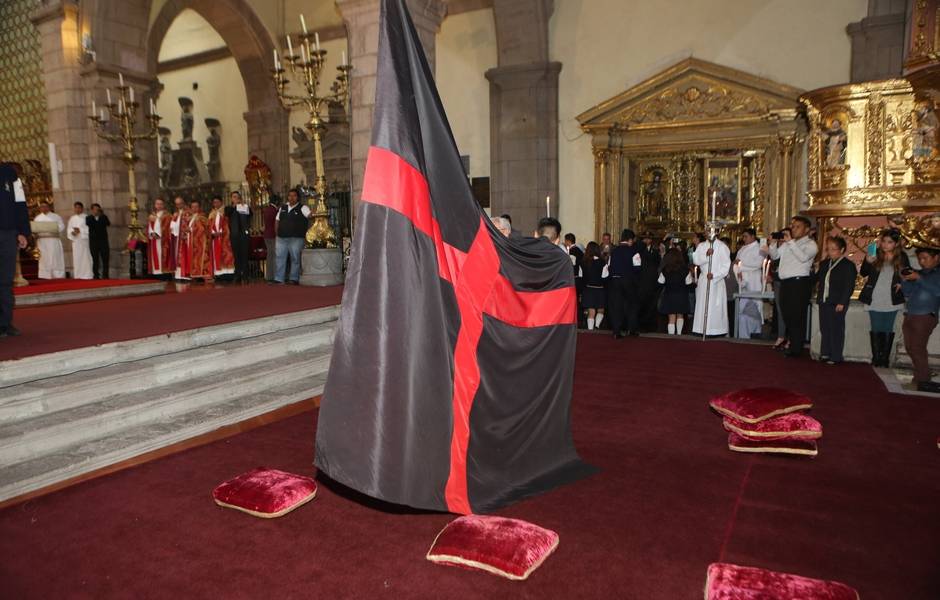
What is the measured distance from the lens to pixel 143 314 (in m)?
7.08

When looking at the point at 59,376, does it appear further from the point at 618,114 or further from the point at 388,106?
the point at 618,114

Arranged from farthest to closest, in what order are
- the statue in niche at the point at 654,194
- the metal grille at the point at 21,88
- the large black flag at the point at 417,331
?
the metal grille at the point at 21,88
the statue in niche at the point at 654,194
the large black flag at the point at 417,331

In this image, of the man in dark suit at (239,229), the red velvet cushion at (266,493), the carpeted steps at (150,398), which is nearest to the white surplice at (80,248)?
the man in dark suit at (239,229)

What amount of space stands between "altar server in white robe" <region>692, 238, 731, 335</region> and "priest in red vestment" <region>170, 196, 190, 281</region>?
8.83 metres

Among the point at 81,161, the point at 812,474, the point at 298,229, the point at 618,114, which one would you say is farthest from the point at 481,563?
the point at 81,161

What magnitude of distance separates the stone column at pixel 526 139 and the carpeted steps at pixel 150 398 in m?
8.13

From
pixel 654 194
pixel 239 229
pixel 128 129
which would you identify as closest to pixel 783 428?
pixel 654 194

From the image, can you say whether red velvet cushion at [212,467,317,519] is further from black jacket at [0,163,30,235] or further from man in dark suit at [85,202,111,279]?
man in dark suit at [85,202,111,279]

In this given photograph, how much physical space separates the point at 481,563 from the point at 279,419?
116 inches

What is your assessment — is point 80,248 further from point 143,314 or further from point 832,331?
point 832,331

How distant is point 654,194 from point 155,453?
11.2 meters

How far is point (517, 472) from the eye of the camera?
3.66 meters

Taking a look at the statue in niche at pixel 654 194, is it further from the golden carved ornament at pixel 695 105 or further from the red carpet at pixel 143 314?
the red carpet at pixel 143 314

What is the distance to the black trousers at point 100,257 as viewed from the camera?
12.1 m
